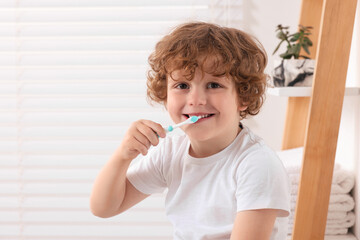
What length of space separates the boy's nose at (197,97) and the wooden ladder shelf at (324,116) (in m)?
0.33

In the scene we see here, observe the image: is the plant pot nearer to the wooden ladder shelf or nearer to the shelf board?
the shelf board

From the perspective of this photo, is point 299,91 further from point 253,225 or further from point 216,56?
point 253,225

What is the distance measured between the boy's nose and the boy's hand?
3.0 inches

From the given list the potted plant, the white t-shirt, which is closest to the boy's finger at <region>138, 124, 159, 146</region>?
the white t-shirt

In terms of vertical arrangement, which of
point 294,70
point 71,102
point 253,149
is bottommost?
point 71,102

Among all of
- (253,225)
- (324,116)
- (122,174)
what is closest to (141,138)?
(122,174)

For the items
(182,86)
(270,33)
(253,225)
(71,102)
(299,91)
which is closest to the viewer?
(253,225)

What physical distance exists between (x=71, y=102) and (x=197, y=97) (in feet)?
3.04

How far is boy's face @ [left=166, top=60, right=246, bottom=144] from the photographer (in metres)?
0.85

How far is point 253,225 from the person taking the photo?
0.78 m

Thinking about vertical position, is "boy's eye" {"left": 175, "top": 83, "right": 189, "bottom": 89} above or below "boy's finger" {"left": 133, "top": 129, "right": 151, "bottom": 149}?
above

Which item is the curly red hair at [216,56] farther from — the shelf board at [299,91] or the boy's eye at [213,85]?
the shelf board at [299,91]

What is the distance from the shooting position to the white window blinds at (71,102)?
162cm

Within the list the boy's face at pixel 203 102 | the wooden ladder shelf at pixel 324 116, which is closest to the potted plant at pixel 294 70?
the wooden ladder shelf at pixel 324 116
